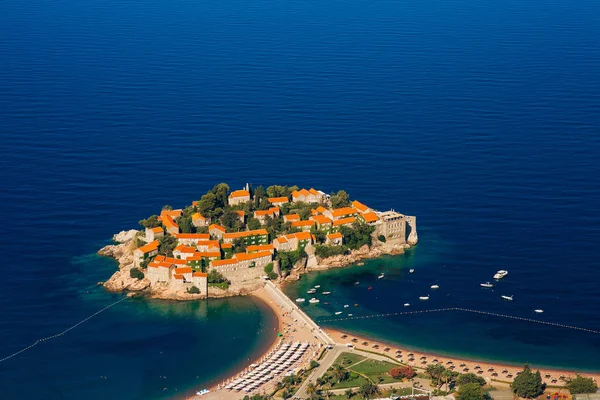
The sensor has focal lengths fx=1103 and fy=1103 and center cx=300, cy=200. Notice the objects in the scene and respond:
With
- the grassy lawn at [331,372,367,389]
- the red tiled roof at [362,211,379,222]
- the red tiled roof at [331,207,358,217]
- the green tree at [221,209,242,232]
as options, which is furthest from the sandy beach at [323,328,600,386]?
the red tiled roof at [331,207,358,217]

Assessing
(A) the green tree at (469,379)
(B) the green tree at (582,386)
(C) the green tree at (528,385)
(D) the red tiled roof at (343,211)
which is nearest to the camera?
(B) the green tree at (582,386)

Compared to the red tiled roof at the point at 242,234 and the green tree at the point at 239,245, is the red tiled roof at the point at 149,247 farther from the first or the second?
the green tree at the point at 239,245

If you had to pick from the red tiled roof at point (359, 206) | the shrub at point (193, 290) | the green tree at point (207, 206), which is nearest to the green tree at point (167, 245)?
the shrub at point (193, 290)

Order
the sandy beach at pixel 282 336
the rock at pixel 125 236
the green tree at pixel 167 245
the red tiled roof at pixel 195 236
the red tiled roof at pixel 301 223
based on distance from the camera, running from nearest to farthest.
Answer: the sandy beach at pixel 282 336
the green tree at pixel 167 245
the red tiled roof at pixel 195 236
the red tiled roof at pixel 301 223
the rock at pixel 125 236

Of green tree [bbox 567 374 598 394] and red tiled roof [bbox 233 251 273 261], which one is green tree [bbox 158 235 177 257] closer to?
red tiled roof [bbox 233 251 273 261]

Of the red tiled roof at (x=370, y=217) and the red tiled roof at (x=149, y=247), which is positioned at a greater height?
the red tiled roof at (x=370, y=217)

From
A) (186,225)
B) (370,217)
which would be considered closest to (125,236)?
(186,225)
